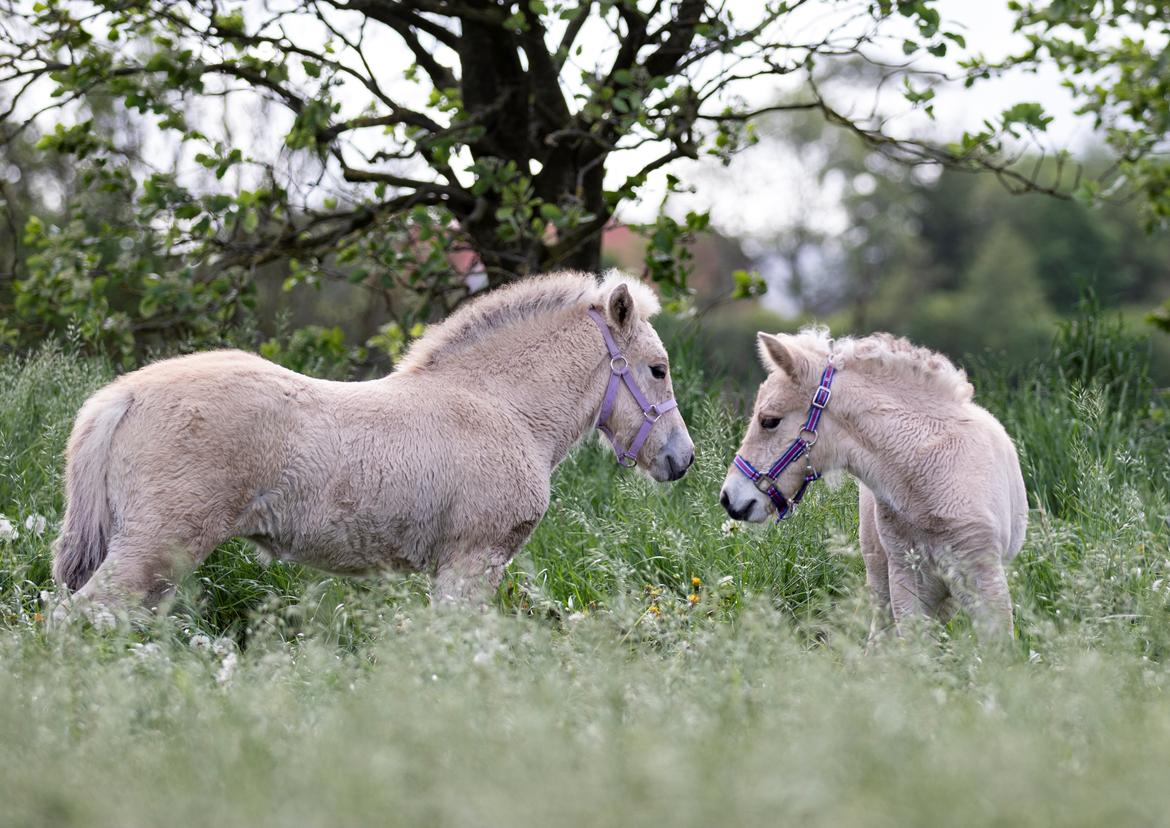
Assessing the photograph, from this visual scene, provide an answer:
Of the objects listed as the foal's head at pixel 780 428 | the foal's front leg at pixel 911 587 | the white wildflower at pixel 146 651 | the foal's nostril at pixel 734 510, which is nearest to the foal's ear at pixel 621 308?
the foal's head at pixel 780 428

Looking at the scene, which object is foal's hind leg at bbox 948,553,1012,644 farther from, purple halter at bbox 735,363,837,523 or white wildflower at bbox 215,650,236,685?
white wildflower at bbox 215,650,236,685

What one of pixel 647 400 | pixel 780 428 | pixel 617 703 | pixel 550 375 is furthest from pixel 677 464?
pixel 617 703

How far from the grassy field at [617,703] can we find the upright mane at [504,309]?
1036 millimetres

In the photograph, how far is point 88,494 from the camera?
448cm

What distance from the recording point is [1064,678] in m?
3.66

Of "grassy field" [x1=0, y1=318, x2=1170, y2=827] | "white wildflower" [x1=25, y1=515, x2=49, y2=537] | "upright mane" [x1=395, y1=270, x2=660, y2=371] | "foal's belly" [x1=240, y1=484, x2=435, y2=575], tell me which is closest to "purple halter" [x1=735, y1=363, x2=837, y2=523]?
"grassy field" [x1=0, y1=318, x2=1170, y2=827]

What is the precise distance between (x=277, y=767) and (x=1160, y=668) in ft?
9.79

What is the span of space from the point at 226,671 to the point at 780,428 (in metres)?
2.42

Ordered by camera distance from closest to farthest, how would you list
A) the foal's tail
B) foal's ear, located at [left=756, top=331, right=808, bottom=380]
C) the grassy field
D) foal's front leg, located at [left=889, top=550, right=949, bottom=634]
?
the grassy field < the foal's tail < foal's front leg, located at [left=889, top=550, right=949, bottom=634] < foal's ear, located at [left=756, top=331, right=808, bottom=380]

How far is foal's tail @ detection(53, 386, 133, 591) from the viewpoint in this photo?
4.46m

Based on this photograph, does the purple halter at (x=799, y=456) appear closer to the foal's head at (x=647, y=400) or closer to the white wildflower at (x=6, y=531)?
the foal's head at (x=647, y=400)

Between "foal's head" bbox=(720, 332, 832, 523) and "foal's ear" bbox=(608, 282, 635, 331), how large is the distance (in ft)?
1.93

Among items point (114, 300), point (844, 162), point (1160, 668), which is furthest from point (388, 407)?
point (844, 162)

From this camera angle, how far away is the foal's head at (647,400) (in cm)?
543
